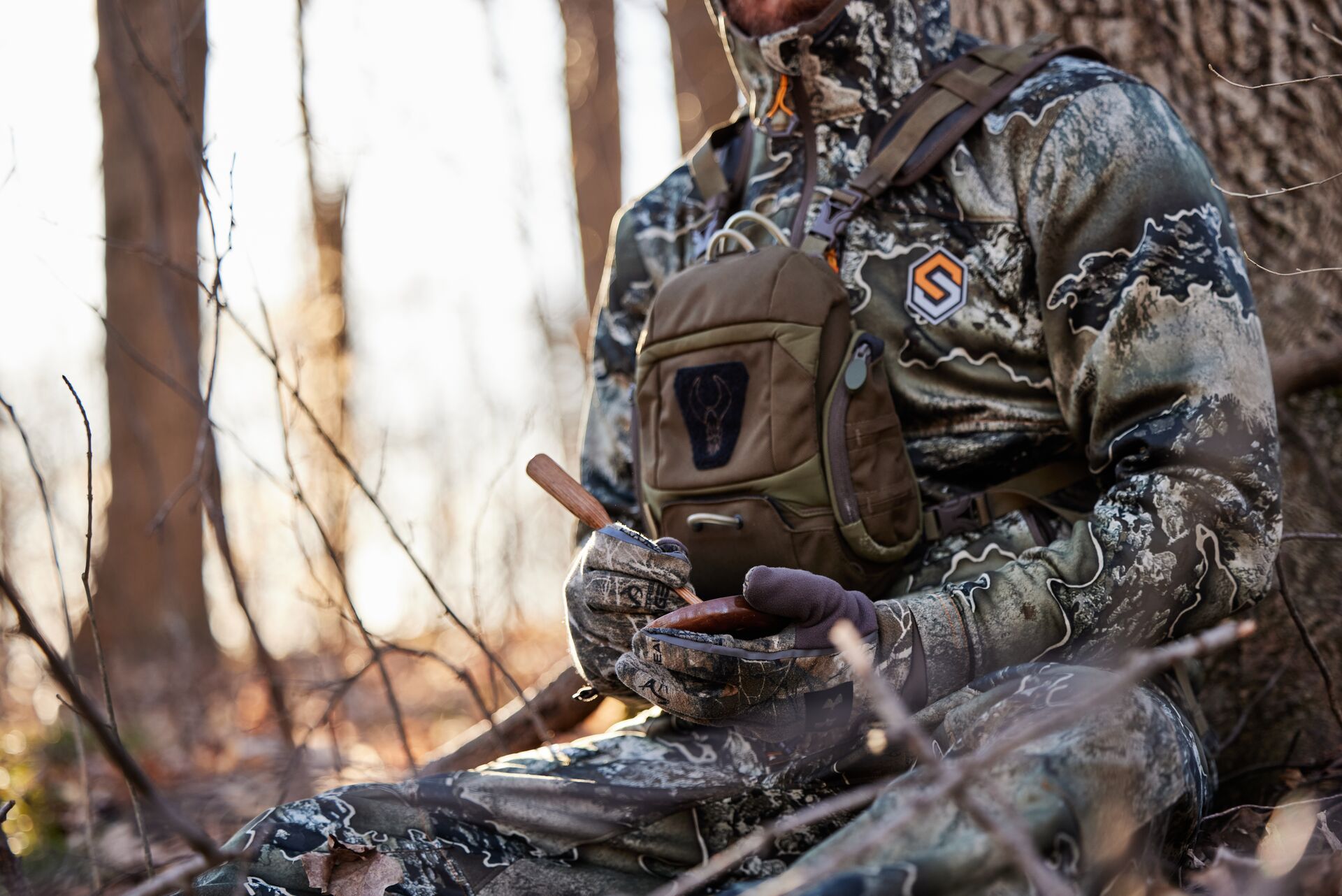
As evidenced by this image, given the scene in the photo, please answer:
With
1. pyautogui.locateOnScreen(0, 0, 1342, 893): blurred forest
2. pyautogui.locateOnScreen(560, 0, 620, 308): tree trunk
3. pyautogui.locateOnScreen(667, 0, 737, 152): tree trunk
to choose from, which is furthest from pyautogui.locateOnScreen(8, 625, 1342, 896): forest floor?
pyautogui.locateOnScreen(667, 0, 737, 152): tree trunk

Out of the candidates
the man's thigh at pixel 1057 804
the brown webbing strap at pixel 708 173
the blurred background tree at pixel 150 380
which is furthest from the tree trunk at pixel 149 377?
the man's thigh at pixel 1057 804

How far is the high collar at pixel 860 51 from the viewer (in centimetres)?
229

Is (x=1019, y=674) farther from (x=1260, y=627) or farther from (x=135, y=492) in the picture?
(x=135, y=492)

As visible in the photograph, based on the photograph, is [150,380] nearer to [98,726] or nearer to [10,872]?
[10,872]

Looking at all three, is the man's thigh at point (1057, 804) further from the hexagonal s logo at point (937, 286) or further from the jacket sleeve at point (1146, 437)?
the hexagonal s logo at point (937, 286)

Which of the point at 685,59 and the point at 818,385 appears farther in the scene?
the point at 685,59

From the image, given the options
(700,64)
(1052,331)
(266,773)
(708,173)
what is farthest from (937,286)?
(700,64)

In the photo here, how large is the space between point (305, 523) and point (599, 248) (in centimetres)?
389

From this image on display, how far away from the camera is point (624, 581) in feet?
6.39

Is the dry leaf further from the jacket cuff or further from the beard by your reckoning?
the beard

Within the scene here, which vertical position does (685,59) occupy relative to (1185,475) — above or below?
above

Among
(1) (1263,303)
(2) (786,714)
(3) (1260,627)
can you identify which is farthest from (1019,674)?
(1) (1263,303)

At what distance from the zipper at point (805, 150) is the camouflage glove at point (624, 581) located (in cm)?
81

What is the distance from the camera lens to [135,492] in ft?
29.4
